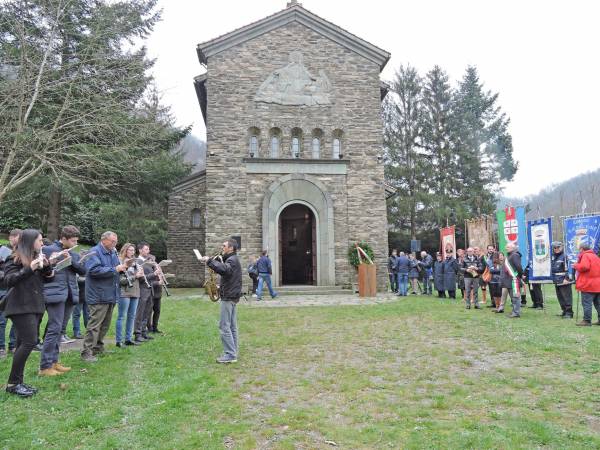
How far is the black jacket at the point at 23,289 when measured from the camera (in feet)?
16.2

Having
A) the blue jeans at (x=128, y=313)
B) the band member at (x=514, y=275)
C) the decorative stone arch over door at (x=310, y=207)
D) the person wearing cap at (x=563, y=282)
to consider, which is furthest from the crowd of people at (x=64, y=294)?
the person wearing cap at (x=563, y=282)

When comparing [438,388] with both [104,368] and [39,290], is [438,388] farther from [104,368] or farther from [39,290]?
[39,290]

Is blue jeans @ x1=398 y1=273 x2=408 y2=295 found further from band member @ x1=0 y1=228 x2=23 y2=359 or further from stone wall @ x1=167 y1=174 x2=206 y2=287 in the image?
band member @ x1=0 y1=228 x2=23 y2=359

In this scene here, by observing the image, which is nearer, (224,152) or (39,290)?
(39,290)

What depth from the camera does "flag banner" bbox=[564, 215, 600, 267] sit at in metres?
11.1

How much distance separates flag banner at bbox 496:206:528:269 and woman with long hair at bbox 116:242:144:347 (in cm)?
967

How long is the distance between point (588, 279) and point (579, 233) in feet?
8.16

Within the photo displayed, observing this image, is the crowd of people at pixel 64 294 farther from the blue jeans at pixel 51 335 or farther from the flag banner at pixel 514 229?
the flag banner at pixel 514 229

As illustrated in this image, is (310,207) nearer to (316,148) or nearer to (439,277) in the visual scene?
(316,148)

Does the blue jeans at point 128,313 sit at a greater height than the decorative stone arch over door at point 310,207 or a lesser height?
lesser

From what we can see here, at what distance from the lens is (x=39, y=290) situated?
5.21 meters

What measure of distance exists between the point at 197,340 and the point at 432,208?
27128 millimetres

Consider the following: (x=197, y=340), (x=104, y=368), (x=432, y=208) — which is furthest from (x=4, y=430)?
(x=432, y=208)

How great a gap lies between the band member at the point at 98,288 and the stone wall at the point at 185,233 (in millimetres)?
13997
